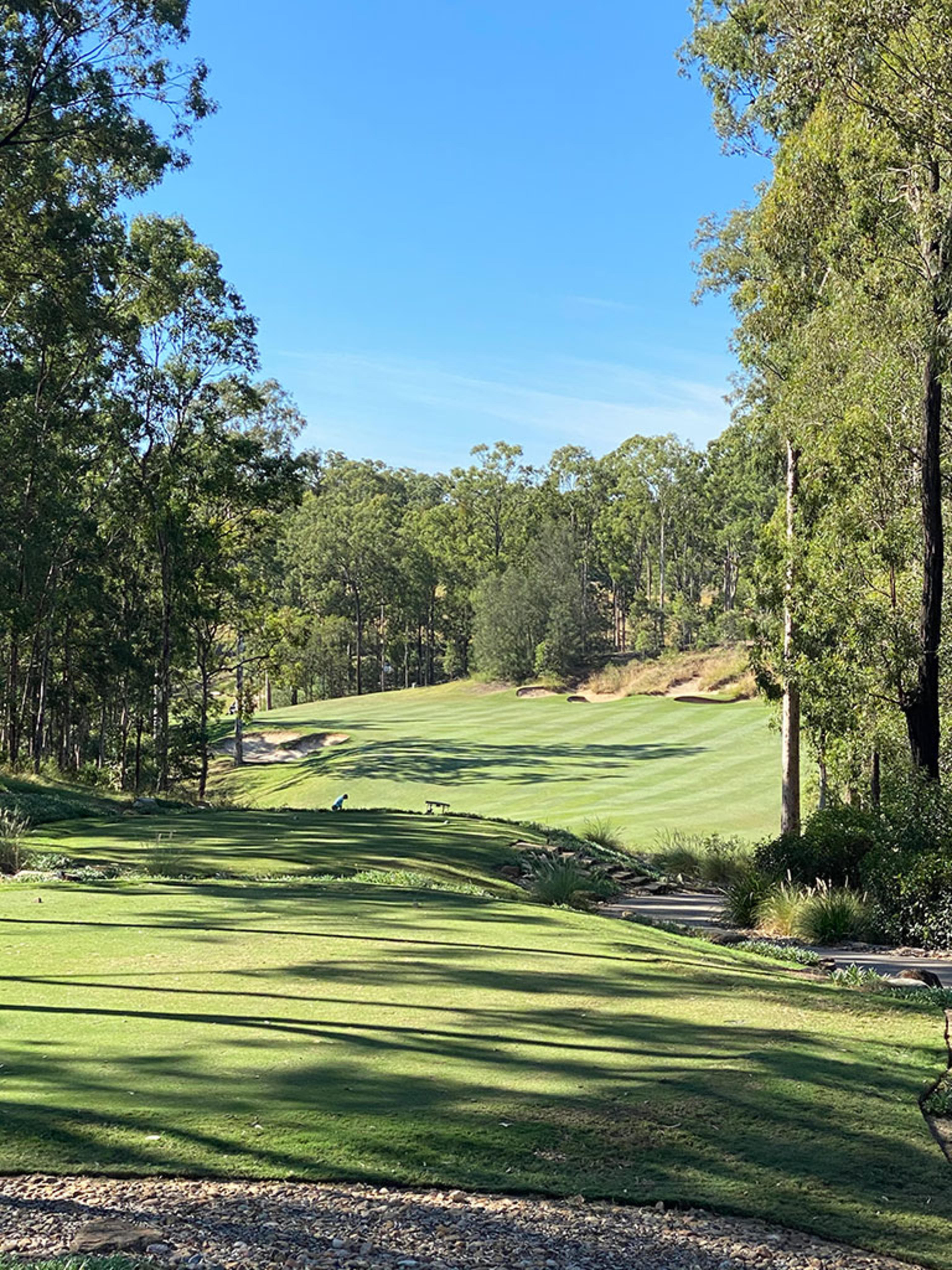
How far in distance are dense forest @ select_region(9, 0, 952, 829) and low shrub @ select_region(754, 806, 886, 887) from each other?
5.08 ft

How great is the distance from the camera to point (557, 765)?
49.2 m

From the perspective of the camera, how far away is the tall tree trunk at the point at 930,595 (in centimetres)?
1778

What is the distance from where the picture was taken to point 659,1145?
511cm

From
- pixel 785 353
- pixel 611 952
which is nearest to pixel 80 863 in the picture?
pixel 611 952

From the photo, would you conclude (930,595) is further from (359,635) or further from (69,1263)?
(359,635)

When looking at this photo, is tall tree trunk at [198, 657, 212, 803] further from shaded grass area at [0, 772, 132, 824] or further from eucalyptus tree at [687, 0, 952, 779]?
eucalyptus tree at [687, 0, 952, 779]

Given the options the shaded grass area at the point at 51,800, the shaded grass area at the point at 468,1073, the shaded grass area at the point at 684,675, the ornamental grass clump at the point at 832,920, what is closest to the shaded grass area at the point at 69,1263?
the shaded grass area at the point at 468,1073

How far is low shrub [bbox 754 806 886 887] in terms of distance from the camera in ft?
54.6

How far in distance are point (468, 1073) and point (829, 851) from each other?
40.6 ft

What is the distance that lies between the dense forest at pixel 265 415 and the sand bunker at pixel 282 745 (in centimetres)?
302

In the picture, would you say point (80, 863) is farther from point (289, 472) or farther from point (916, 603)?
point (289, 472)

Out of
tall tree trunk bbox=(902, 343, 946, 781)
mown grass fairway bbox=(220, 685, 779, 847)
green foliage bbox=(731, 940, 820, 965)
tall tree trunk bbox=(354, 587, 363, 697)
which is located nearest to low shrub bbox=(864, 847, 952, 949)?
green foliage bbox=(731, 940, 820, 965)

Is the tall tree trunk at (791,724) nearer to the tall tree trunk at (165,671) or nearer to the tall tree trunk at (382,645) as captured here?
the tall tree trunk at (165,671)

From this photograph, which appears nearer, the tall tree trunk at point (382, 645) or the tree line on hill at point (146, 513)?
the tree line on hill at point (146, 513)
